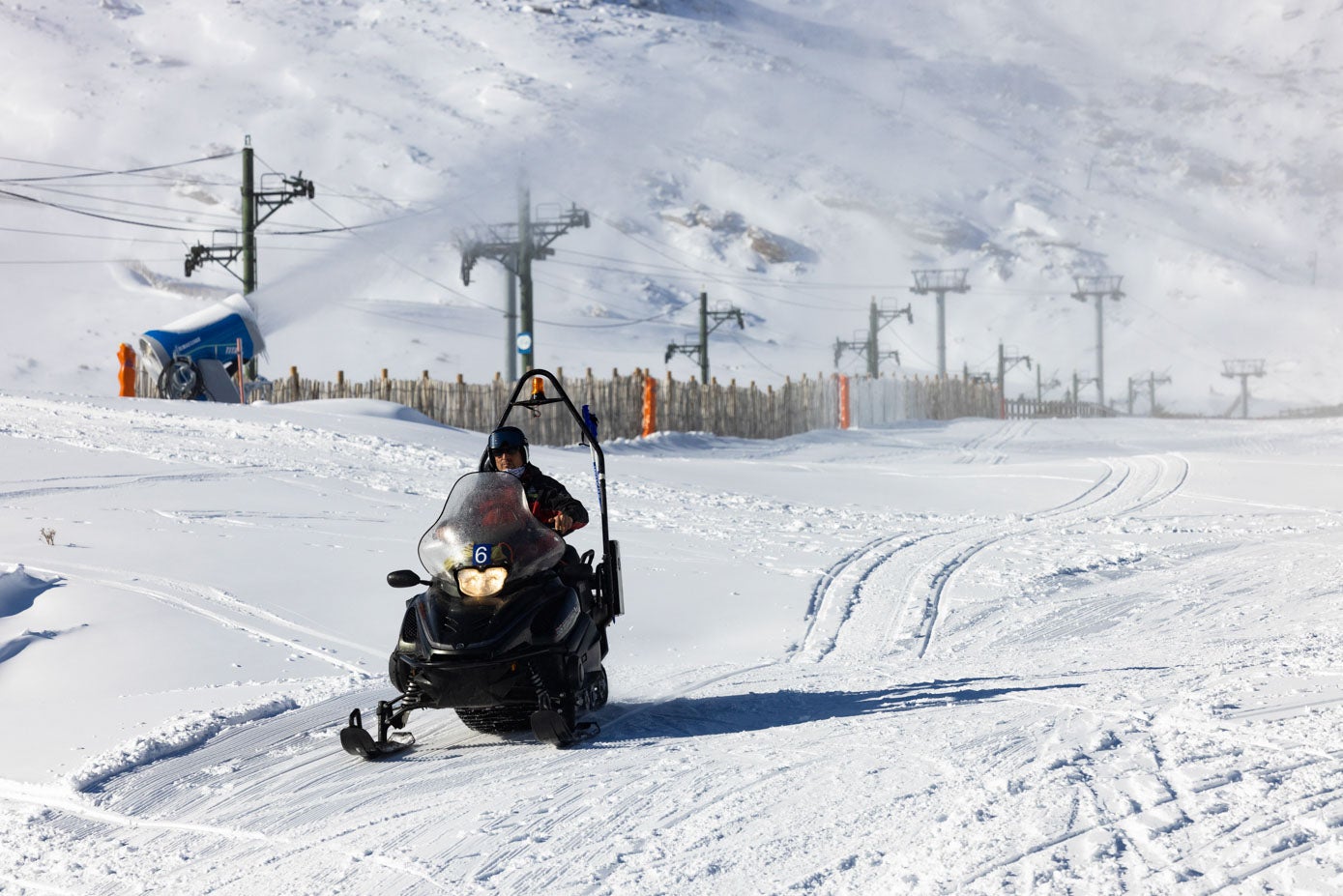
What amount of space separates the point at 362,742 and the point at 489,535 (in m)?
1.08

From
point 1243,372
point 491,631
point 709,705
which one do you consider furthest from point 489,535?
point 1243,372

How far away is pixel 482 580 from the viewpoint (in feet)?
20.2

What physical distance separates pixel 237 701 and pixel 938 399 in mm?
53533

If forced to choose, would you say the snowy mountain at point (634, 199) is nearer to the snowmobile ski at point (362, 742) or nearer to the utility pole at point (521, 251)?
the utility pole at point (521, 251)

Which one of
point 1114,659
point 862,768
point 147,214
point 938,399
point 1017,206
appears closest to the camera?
point 862,768

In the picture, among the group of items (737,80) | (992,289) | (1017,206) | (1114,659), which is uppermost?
(737,80)

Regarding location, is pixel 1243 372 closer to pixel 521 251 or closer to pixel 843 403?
pixel 843 403

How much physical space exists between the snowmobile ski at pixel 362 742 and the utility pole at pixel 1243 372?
85.1 meters

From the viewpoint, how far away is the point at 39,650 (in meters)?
7.50

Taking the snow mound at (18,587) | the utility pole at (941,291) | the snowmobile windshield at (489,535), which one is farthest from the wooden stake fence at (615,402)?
the utility pole at (941,291)

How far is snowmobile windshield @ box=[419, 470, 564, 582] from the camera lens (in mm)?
6230

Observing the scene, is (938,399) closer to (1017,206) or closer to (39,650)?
(39,650)

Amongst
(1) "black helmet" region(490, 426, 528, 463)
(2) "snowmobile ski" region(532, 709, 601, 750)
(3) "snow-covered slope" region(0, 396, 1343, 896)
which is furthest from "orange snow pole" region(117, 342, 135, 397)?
(2) "snowmobile ski" region(532, 709, 601, 750)

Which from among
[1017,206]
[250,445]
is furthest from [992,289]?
[250,445]
